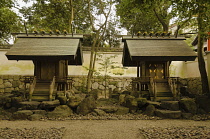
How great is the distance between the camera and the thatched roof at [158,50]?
8.05m

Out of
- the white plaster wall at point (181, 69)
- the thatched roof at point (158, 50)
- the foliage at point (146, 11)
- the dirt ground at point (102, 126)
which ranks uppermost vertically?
the foliage at point (146, 11)

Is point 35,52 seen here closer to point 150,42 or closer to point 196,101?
point 150,42

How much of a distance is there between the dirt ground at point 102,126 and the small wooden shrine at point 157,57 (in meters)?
2.09

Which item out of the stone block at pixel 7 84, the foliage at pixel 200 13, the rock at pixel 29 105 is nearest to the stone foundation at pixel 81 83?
the stone block at pixel 7 84

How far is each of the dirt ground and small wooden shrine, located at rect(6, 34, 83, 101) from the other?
2.01 m

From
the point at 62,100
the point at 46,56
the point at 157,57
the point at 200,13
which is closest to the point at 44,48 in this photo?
the point at 46,56

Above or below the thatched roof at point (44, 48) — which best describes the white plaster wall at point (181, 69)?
below

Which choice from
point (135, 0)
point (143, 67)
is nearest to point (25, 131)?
point (143, 67)

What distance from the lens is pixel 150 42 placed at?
30.0 feet

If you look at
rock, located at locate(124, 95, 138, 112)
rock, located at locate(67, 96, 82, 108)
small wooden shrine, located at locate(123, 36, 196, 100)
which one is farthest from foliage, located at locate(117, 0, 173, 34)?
rock, located at locate(67, 96, 82, 108)

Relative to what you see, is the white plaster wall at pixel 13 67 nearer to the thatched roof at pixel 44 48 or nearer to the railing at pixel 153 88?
the thatched roof at pixel 44 48

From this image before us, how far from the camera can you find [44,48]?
8.30m

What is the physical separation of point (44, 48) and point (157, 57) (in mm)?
5001

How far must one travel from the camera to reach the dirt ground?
5.12 meters
